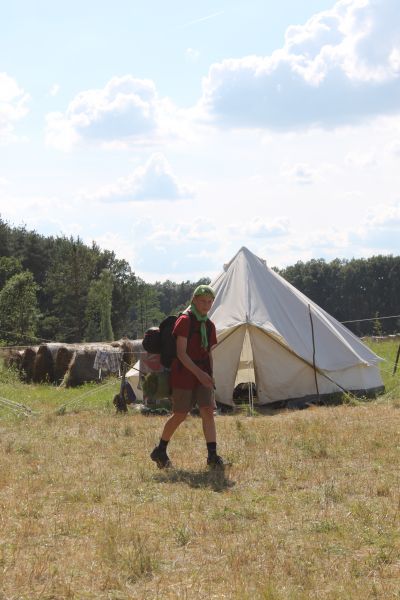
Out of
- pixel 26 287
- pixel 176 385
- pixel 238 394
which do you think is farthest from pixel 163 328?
pixel 26 287

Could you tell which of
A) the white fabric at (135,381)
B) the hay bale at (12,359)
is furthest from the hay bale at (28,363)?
the white fabric at (135,381)

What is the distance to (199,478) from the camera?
6449 millimetres

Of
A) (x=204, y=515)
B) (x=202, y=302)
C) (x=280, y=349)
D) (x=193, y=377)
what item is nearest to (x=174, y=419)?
(x=193, y=377)

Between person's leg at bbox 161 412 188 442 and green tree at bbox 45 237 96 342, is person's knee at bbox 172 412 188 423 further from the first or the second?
green tree at bbox 45 237 96 342

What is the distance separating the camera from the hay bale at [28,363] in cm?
1930

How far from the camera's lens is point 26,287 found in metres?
41.1

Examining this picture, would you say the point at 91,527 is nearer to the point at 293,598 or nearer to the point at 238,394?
the point at 293,598

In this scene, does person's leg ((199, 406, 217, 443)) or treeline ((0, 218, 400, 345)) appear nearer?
person's leg ((199, 406, 217, 443))

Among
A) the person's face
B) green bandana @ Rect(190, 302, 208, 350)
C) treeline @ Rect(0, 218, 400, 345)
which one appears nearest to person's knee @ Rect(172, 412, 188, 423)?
green bandana @ Rect(190, 302, 208, 350)

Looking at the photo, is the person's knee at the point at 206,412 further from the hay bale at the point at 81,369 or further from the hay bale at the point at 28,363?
the hay bale at the point at 28,363

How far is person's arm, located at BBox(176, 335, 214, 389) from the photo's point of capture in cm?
685

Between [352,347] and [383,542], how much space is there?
8.90 meters

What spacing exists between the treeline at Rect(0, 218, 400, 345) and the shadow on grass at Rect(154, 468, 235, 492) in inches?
1138

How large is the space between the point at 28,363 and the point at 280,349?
29.3ft
